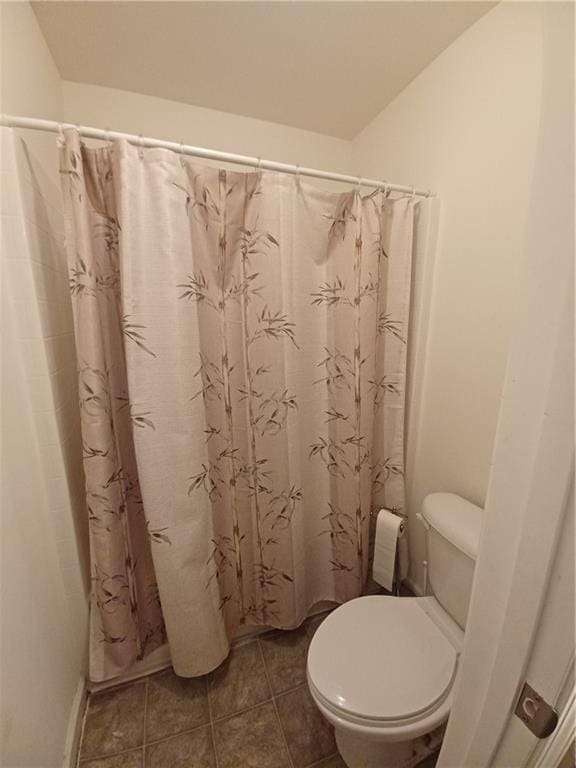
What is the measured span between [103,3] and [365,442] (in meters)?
1.71

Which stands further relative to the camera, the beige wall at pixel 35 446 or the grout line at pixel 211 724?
the grout line at pixel 211 724

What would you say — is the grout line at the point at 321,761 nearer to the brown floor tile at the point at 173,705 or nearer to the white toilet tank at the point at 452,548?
the brown floor tile at the point at 173,705

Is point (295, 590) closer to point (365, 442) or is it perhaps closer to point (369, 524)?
point (369, 524)

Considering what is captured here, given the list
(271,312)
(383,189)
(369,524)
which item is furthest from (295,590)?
(383,189)

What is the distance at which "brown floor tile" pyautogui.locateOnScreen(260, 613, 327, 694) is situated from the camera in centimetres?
124

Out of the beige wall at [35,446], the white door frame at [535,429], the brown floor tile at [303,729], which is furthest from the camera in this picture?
the brown floor tile at [303,729]

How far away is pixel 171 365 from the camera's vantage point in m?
0.96

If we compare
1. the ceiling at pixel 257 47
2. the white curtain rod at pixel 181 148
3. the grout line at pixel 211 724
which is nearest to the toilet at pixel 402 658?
the grout line at pixel 211 724

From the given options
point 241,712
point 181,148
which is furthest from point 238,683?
point 181,148

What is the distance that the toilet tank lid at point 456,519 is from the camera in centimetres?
97

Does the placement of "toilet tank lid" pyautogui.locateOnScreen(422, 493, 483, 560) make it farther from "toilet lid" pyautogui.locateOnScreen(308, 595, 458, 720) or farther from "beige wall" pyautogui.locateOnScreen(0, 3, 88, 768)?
"beige wall" pyautogui.locateOnScreen(0, 3, 88, 768)

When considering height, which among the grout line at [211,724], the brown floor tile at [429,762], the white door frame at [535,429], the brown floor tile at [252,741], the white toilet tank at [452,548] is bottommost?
the grout line at [211,724]

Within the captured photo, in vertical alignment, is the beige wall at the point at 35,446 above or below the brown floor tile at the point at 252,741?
above

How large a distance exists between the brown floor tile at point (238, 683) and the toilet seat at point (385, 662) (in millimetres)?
465
